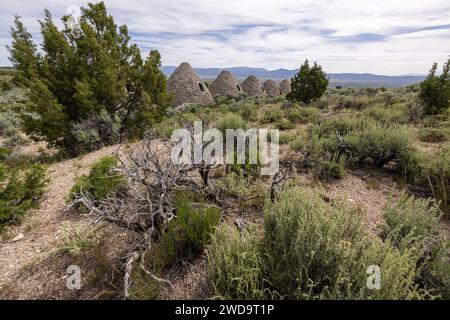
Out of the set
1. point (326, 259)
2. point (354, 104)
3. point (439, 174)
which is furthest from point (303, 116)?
point (326, 259)

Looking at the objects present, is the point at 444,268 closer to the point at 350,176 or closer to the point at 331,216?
the point at 331,216

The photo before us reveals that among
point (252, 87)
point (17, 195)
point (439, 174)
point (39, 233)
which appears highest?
point (252, 87)

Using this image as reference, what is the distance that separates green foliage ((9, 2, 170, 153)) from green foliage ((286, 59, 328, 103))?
10247 mm

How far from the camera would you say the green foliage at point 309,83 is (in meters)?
15.2

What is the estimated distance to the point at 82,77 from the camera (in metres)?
7.82

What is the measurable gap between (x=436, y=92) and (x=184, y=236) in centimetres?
1047

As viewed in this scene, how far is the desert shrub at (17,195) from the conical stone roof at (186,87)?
52.7ft

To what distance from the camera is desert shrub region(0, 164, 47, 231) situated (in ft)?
11.7

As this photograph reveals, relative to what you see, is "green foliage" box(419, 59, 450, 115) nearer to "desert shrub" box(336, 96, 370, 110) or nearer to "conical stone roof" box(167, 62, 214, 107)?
"desert shrub" box(336, 96, 370, 110)

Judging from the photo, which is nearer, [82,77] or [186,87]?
[82,77]

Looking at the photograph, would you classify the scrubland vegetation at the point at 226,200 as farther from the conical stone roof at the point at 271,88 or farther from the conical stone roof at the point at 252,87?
the conical stone roof at the point at 271,88

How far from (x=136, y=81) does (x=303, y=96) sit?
35.8 feet

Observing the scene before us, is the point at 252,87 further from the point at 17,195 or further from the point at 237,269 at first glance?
the point at 237,269

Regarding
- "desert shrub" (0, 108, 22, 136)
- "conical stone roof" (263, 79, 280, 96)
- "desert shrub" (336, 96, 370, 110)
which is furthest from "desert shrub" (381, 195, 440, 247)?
"conical stone roof" (263, 79, 280, 96)
